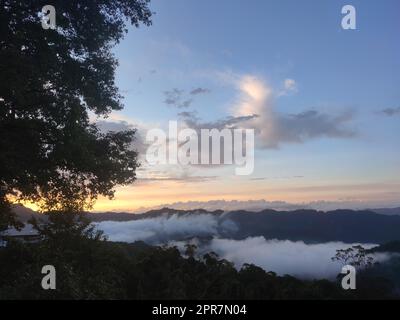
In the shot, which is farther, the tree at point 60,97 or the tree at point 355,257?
the tree at point 355,257

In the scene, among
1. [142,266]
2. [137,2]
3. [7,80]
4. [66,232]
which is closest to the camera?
[7,80]

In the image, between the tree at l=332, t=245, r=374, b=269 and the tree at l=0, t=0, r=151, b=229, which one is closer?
the tree at l=0, t=0, r=151, b=229

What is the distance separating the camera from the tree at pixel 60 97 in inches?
570

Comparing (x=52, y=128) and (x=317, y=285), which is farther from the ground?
(x=52, y=128)

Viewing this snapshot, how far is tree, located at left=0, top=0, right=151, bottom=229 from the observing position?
1447 centimetres

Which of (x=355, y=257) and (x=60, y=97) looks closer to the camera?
(x=60, y=97)

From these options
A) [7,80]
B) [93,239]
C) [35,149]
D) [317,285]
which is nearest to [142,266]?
[93,239]

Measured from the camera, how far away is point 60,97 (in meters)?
15.2

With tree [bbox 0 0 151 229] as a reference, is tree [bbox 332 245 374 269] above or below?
below

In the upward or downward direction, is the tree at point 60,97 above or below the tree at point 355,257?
above

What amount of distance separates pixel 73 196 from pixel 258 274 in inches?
1820

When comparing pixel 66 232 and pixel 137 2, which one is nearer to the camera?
pixel 137 2

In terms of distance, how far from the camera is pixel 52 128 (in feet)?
50.2
